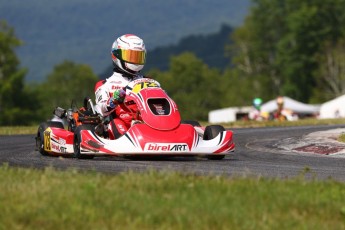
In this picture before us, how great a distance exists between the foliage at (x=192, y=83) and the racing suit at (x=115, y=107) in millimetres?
100598

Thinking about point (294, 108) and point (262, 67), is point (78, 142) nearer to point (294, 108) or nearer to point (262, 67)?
point (294, 108)

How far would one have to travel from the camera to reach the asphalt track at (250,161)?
12.2 metres

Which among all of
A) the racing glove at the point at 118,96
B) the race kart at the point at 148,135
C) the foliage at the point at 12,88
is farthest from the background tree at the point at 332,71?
the racing glove at the point at 118,96

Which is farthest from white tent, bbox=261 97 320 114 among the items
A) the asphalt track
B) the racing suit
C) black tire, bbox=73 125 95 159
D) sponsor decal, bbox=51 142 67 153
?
black tire, bbox=73 125 95 159

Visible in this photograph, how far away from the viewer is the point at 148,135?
14.5 m

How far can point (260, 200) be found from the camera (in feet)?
Result: 28.0

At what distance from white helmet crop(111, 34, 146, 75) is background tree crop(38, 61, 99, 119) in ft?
409

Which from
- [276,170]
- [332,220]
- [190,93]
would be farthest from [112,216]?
[190,93]

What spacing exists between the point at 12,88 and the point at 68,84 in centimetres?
6438

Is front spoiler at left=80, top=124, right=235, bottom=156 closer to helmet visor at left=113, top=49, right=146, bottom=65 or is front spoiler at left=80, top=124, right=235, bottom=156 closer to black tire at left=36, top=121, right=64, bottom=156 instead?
helmet visor at left=113, top=49, right=146, bottom=65

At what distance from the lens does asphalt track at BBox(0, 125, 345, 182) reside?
12.2m

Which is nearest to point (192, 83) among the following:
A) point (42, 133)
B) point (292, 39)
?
point (292, 39)

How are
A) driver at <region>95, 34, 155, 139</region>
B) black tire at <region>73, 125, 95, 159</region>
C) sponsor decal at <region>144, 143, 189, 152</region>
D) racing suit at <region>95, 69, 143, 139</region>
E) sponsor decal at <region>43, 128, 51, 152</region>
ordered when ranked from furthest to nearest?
sponsor decal at <region>43, 128, 51, 152</region>, driver at <region>95, 34, 155, 139</region>, racing suit at <region>95, 69, 143, 139</region>, black tire at <region>73, 125, 95, 159</region>, sponsor decal at <region>144, 143, 189, 152</region>

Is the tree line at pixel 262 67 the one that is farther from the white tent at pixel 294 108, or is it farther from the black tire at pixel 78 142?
the black tire at pixel 78 142
